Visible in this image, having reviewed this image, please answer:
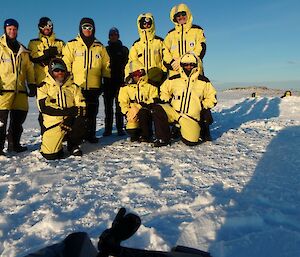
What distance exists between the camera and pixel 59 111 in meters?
5.76

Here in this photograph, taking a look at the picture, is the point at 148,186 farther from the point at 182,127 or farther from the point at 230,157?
the point at 182,127

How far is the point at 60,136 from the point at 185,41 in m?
2.99

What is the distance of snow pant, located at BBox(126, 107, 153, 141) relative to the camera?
673 centimetres

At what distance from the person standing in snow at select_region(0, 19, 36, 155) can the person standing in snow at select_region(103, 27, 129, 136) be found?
1.83m

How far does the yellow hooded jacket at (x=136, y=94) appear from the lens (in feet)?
22.4

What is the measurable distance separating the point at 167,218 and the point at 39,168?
2.51m

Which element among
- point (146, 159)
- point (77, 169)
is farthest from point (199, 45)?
point (77, 169)

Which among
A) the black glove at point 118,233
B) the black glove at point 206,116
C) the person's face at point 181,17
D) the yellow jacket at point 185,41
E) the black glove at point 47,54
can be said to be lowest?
the black glove at point 206,116

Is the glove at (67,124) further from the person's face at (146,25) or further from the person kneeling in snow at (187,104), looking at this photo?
the person's face at (146,25)

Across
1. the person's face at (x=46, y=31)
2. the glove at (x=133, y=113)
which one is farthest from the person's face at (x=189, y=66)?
the person's face at (x=46, y=31)

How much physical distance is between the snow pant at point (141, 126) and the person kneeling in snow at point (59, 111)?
117 cm

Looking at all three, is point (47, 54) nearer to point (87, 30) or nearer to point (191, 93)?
Answer: point (87, 30)

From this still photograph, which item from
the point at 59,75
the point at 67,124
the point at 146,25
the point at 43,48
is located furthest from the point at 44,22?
the point at 67,124

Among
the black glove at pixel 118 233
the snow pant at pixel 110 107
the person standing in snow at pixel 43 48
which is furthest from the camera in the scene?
the snow pant at pixel 110 107
